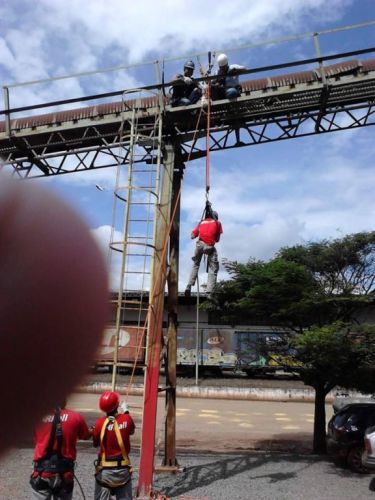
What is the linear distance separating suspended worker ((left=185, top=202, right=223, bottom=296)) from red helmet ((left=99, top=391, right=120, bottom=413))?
9.75 feet

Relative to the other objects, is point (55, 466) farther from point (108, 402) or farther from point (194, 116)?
point (194, 116)

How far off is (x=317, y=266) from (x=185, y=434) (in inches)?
280

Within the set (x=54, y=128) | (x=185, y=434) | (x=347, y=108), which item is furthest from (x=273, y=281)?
(x=185, y=434)

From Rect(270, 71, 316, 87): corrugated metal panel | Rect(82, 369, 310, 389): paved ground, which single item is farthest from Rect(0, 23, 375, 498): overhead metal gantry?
Rect(82, 369, 310, 389): paved ground

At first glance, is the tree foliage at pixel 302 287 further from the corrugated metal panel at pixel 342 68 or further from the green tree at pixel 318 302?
the corrugated metal panel at pixel 342 68

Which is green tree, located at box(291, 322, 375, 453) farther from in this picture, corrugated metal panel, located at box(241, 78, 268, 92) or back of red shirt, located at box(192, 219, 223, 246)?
corrugated metal panel, located at box(241, 78, 268, 92)

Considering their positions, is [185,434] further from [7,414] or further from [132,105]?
[7,414]

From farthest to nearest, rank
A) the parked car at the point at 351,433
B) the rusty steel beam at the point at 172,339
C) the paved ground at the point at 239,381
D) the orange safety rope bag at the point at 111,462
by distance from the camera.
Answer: the paved ground at the point at 239,381 < the parked car at the point at 351,433 < the rusty steel beam at the point at 172,339 < the orange safety rope bag at the point at 111,462

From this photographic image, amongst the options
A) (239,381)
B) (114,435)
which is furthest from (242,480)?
(239,381)

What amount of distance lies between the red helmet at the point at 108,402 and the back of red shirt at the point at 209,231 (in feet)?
10.1

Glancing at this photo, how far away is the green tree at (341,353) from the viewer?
32.7 ft

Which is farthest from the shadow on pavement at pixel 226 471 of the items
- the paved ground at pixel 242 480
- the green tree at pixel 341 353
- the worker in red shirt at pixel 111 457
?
the worker in red shirt at pixel 111 457

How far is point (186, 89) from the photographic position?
9336 millimetres

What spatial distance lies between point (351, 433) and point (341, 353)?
5.82 ft
